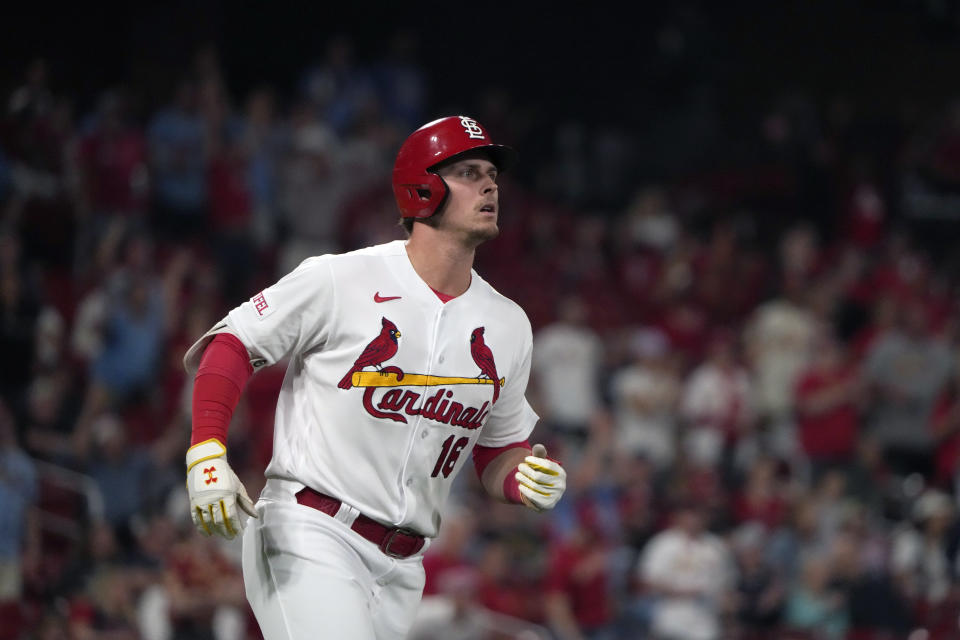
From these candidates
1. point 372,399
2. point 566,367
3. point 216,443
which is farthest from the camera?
point 566,367

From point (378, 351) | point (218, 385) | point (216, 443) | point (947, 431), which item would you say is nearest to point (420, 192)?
point (378, 351)

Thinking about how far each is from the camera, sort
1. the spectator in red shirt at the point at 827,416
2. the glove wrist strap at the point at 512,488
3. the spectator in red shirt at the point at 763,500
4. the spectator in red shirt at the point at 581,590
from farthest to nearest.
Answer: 1. the spectator in red shirt at the point at 827,416
2. the spectator in red shirt at the point at 763,500
3. the spectator in red shirt at the point at 581,590
4. the glove wrist strap at the point at 512,488

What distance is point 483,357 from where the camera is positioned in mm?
3926

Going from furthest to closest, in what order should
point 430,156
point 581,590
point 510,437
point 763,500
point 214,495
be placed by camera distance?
1. point 763,500
2. point 581,590
3. point 510,437
4. point 430,156
5. point 214,495

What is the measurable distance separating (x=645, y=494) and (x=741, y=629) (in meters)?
1.25

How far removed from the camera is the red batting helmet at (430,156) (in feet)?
12.7

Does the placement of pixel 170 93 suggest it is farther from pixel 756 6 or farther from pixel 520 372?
pixel 520 372

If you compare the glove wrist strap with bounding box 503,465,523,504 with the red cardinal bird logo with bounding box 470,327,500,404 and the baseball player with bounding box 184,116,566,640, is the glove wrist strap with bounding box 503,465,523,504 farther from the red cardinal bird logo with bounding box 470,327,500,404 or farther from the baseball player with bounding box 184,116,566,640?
the red cardinal bird logo with bounding box 470,327,500,404

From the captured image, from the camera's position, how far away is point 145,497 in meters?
8.41

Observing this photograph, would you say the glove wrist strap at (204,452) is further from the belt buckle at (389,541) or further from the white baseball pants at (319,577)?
the belt buckle at (389,541)

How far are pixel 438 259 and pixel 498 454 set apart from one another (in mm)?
677

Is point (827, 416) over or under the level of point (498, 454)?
under

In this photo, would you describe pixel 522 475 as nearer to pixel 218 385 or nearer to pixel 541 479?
pixel 541 479

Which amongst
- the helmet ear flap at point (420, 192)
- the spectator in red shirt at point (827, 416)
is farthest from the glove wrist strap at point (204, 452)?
the spectator in red shirt at point (827, 416)
